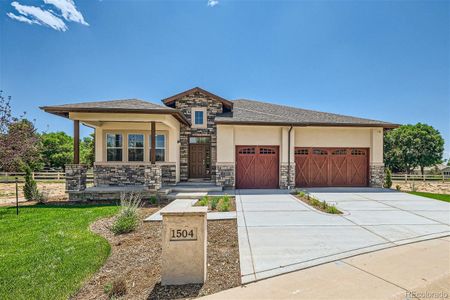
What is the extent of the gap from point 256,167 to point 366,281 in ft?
31.0

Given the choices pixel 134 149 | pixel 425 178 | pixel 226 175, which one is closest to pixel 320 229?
pixel 226 175

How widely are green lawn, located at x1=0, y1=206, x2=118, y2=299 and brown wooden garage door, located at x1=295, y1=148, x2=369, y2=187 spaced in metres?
10.4

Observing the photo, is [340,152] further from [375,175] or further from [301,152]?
[375,175]

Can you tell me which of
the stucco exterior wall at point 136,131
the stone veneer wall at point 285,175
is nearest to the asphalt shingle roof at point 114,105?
the stucco exterior wall at point 136,131

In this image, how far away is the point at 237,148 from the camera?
493 inches

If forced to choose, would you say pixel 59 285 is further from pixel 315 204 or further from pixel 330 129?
pixel 330 129

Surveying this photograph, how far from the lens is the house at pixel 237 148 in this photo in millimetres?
11945

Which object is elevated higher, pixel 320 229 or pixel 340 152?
pixel 340 152

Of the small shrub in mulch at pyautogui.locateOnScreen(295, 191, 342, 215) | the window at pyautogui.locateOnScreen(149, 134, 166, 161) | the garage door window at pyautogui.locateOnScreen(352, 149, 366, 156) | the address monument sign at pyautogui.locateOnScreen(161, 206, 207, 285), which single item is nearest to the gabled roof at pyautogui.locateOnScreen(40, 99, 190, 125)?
the window at pyautogui.locateOnScreen(149, 134, 166, 161)

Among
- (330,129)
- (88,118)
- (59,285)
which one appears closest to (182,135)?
(88,118)

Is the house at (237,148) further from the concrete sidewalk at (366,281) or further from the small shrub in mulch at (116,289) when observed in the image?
the concrete sidewalk at (366,281)

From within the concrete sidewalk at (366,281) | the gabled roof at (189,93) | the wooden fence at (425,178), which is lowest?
the wooden fence at (425,178)

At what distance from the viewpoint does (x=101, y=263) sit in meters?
3.93

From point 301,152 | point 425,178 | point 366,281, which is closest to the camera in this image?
point 366,281
